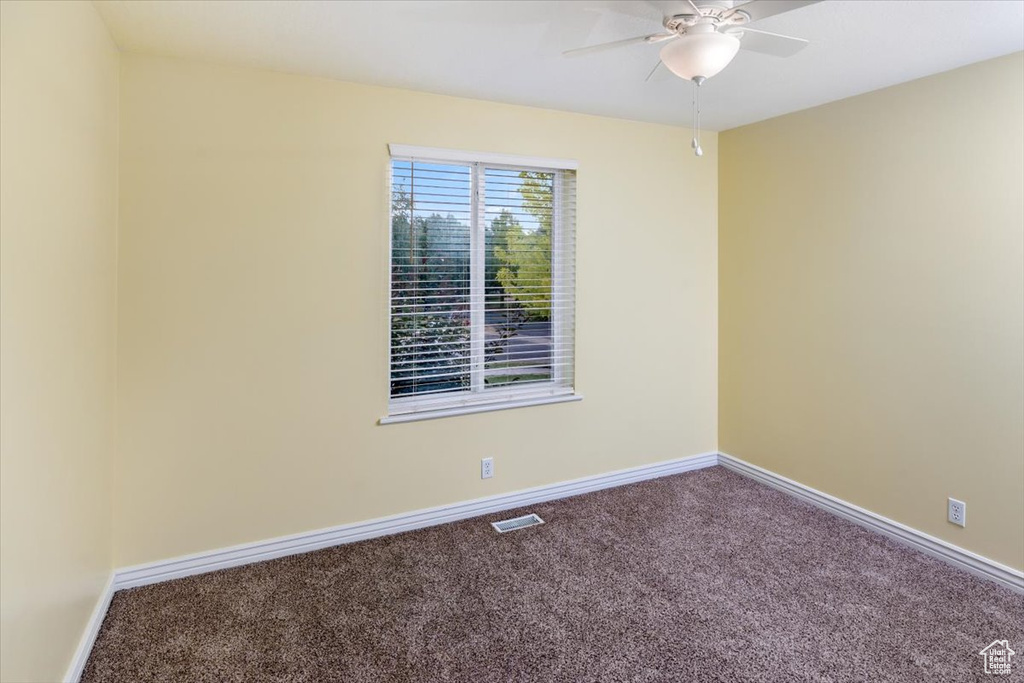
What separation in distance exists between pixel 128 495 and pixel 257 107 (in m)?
1.91

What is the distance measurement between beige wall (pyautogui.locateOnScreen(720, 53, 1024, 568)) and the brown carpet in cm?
47

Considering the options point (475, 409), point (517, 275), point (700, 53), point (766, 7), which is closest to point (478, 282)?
point (517, 275)

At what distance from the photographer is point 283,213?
8.61ft

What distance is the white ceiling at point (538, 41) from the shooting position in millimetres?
1984

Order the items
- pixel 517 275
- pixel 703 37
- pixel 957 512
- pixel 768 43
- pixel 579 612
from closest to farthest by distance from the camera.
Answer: pixel 703 37, pixel 768 43, pixel 579 612, pixel 957 512, pixel 517 275

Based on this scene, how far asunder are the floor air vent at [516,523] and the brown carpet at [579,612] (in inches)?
2.8

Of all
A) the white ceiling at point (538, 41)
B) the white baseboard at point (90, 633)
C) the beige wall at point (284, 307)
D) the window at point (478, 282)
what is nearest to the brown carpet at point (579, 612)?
the white baseboard at point (90, 633)

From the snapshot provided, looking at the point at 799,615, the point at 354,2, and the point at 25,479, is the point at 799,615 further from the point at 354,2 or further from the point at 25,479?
the point at 354,2

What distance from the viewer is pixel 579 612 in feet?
7.39

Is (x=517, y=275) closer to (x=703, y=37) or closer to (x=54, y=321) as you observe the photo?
(x=703, y=37)

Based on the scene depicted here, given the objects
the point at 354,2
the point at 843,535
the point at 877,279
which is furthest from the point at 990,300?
the point at 354,2

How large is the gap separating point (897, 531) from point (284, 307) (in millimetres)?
3451

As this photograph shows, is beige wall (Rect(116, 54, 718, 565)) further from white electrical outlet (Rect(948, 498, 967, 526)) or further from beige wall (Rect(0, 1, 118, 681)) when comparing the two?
white electrical outlet (Rect(948, 498, 967, 526))

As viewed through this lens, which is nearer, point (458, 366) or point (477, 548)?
point (477, 548)
